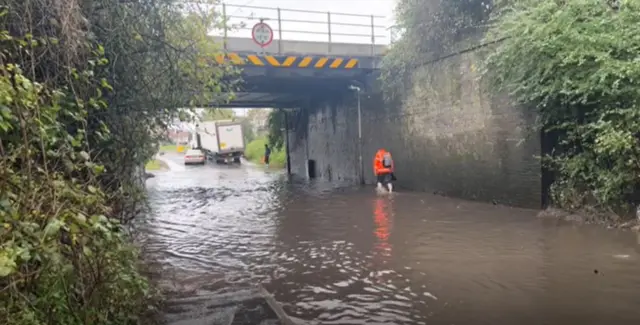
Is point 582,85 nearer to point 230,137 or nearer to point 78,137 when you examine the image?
point 78,137

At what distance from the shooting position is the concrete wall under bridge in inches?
474

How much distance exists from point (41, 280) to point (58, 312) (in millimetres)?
240

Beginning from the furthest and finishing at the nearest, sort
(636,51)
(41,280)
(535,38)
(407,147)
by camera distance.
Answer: (407,147) → (535,38) → (636,51) → (41,280)

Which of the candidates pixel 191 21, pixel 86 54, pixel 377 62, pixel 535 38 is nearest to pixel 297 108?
pixel 377 62

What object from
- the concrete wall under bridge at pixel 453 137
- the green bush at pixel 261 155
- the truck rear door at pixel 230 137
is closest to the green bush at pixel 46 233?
the concrete wall under bridge at pixel 453 137

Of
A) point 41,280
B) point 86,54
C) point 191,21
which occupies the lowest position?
point 41,280

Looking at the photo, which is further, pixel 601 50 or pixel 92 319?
pixel 601 50

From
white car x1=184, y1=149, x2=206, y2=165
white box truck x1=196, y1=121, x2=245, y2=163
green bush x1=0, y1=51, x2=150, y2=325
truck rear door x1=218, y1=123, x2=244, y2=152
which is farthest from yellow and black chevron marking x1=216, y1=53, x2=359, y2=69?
white car x1=184, y1=149, x2=206, y2=165

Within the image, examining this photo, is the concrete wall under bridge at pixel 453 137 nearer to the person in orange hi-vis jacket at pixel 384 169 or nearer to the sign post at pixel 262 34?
the person in orange hi-vis jacket at pixel 384 169

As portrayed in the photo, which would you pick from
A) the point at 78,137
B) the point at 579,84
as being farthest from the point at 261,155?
the point at 78,137

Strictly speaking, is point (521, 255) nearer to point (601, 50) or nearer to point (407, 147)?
point (601, 50)

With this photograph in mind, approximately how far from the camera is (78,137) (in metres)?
4.09

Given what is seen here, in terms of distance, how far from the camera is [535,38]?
10.0 meters

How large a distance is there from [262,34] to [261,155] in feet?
113
